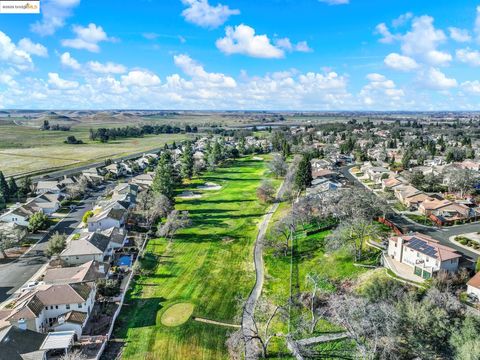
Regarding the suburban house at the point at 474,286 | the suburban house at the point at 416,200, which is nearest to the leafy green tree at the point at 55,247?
the suburban house at the point at 474,286

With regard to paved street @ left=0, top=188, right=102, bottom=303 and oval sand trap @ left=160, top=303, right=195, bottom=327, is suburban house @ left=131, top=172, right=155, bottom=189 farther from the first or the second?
oval sand trap @ left=160, top=303, right=195, bottom=327

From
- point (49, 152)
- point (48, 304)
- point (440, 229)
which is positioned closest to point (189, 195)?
point (48, 304)

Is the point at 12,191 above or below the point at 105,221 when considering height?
above

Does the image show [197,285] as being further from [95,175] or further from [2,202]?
[95,175]

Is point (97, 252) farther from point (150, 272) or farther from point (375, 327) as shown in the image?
point (375, 327)

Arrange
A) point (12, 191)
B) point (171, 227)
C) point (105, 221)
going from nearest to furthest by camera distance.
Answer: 1. point (171, 227)
2. point (105, 221)
3. point (12, 191)

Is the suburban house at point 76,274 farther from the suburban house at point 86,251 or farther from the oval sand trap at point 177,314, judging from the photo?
the oval sand trap at point 177,314
